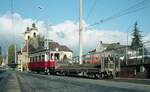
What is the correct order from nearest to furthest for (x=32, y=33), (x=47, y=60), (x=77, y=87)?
1. (x=77, y=87)
2. (x=47, y=60)
3. (x=32, y=33)

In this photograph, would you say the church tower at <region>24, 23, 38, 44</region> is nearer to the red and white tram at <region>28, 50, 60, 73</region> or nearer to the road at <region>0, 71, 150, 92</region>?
the red and white tram at <region>28, 50, 60, 73</region>

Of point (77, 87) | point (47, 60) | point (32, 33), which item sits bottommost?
point (77, 87)

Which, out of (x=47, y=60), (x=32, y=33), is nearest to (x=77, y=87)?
(x=47, y=60)

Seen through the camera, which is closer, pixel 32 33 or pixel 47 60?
pixel 47 60

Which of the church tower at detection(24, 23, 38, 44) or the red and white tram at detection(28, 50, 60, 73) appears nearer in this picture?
the red and white tram at detection(28, 50, 60, 73)

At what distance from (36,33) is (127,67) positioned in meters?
111

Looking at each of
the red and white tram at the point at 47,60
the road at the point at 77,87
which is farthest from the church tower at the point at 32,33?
the road at the point at 77,87

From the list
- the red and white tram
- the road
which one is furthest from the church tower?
the road

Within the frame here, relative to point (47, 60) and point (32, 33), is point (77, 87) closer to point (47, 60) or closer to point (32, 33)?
point (47, 60)

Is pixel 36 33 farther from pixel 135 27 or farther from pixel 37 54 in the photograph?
pixel 37 54

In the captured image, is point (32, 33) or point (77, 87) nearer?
point (77, 87)

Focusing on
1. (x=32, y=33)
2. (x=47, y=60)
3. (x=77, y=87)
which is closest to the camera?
(x=77, y=87)

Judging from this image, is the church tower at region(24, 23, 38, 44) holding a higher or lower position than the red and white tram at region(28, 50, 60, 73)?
higher

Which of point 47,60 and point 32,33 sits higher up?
point 32,33
